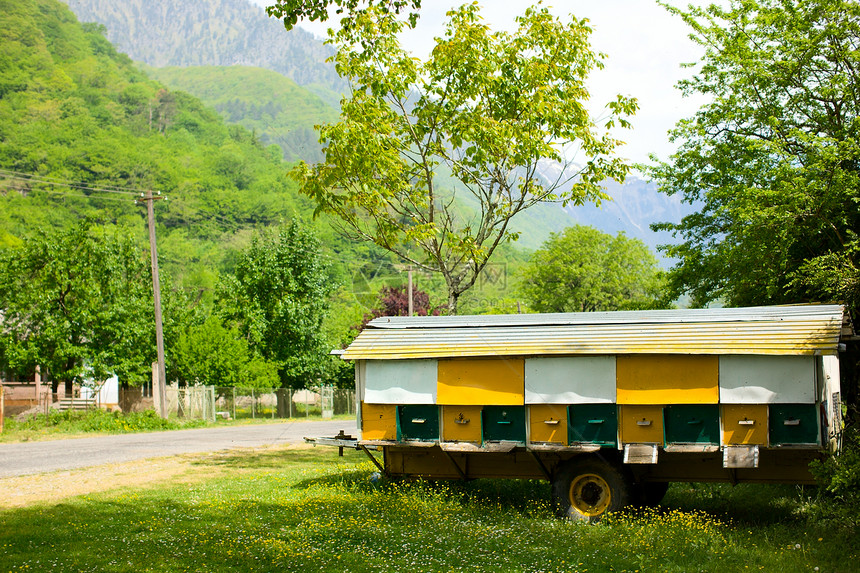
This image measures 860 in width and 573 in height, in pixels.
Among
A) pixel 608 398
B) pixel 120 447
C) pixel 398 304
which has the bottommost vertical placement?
pixel 120 447

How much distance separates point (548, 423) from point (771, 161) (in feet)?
37.8

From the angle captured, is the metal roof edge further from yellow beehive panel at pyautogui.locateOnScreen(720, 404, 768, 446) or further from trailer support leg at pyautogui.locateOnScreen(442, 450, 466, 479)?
trailer support leg at pyautogui.locateOnScreen(442, 450, 466, 479)

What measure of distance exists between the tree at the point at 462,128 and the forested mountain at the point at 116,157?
236 ft

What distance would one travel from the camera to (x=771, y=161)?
62.7ft

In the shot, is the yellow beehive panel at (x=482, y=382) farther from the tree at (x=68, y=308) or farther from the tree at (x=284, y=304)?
the tree at (x=284, y=304)

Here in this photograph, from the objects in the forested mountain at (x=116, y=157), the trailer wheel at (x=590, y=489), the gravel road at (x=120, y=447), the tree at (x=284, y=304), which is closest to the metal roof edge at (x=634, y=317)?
the trailer wheel at (x=590, y=489)

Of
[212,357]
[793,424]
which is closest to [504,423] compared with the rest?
[793,424]

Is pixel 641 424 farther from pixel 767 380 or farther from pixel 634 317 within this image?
pixel 634 317

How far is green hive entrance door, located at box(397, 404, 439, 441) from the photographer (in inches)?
469

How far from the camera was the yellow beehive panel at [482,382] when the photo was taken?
11.4 meters

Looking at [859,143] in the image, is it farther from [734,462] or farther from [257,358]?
[257,358]

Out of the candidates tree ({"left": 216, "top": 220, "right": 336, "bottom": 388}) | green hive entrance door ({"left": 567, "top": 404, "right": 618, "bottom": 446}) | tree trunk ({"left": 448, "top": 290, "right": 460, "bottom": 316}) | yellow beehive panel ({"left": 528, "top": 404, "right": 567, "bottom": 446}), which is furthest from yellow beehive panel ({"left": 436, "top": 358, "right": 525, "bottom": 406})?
tree ({"left": 216, "top": 220, "right": 336, "bottom": 388})

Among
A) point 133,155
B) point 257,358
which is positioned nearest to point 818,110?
point 257,358

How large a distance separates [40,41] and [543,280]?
5547 inches
